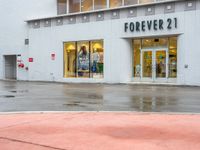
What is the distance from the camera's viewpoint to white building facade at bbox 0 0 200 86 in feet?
83.7

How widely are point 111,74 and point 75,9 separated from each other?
6635 mm

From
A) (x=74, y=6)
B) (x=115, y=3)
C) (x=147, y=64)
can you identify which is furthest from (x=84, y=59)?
(x=147, y=64)

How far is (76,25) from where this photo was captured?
31.4m

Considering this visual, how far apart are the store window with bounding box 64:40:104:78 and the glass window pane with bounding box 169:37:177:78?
218 inches

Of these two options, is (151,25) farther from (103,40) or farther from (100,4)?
(100,4)

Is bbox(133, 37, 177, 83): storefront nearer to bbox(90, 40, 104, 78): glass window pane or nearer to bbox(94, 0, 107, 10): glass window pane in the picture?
bbox(90, 40, 104, 78): glass window pane

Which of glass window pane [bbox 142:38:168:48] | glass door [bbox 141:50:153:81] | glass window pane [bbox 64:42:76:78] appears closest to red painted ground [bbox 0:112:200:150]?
glass window pane [bbox 142:38:168:48]

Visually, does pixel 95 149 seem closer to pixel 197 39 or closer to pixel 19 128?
pixel 19 128


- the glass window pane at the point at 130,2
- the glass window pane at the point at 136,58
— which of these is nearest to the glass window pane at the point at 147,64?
the glass window pane at the point at 136,58

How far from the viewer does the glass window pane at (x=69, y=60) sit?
32.2 metres

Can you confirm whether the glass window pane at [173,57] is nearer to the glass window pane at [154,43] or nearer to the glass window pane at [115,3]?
the glass window pane at [154,43]

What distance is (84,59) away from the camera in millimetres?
31438

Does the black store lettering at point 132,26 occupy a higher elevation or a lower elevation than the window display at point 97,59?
higher

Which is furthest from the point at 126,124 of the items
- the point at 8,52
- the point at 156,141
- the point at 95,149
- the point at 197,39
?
the point at 8,52
